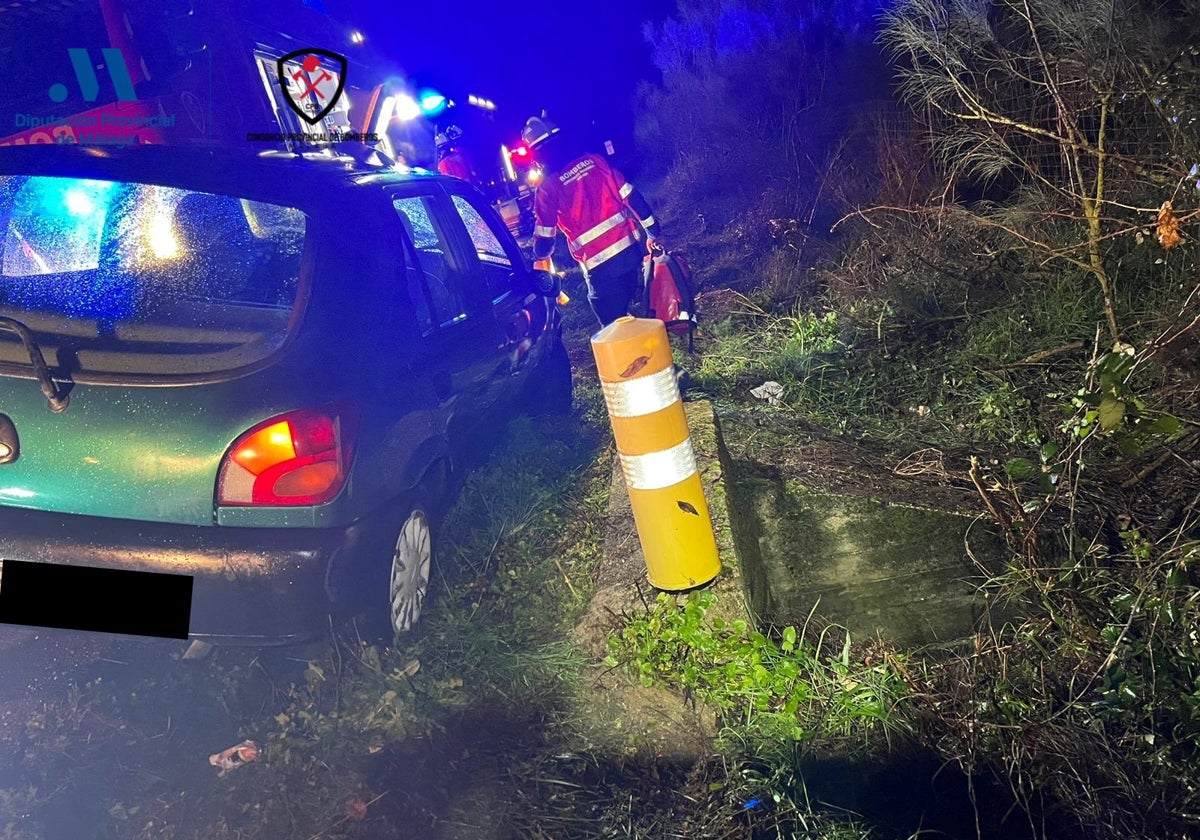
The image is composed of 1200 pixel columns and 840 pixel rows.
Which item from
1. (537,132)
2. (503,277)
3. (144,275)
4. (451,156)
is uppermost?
(451,156)

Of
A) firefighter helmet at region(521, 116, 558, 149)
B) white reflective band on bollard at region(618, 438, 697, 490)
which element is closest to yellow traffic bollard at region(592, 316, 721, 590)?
white reflective band on bollard at region(618, 438, 697, 490)

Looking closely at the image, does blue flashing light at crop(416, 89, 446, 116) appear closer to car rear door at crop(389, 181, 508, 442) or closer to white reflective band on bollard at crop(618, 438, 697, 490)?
car rear door at crop(389, 181, 508, 442)

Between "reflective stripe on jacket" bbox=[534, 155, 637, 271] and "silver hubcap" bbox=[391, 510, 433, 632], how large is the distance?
3380mm

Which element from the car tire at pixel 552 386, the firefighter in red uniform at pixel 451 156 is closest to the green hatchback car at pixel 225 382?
the car tire at pixel 552 386

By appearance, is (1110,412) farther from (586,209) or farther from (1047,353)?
(586,209)

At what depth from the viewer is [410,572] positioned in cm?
342

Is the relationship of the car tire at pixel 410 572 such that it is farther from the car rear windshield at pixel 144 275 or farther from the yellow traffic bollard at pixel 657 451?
the yellow traffic bollard at pixel 657 451

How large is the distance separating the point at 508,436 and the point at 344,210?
1.87 metres

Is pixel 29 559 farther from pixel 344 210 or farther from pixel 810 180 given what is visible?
pixel 810 180

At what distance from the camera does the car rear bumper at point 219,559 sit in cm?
278

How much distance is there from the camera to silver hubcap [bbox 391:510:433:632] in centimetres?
330

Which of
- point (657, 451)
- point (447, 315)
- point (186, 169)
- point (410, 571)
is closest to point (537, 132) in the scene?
point (447, 315)

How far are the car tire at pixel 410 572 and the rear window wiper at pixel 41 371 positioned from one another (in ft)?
3.88

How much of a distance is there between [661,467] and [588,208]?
3.99 meters
